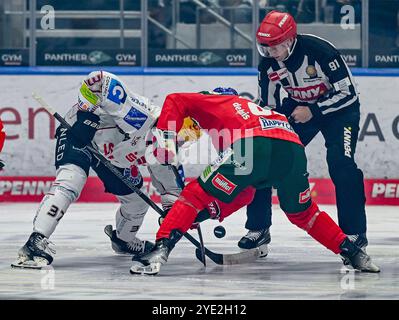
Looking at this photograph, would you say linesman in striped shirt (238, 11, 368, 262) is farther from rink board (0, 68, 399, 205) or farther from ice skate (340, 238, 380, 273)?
rink board (0, 68, 399, 205)

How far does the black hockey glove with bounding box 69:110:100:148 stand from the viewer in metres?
9.05

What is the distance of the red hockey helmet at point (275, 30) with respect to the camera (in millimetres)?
9195

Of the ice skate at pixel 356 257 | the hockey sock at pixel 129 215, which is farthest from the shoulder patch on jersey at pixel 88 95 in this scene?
the ice skate at pixel 356 257

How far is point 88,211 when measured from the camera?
42.4ft

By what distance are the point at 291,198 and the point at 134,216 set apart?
148 centimetres

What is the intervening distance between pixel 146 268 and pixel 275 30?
6.10 ft

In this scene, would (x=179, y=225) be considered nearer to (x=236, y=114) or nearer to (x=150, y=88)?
(x=236, y=114)

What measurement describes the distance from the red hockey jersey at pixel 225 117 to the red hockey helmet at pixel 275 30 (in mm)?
731

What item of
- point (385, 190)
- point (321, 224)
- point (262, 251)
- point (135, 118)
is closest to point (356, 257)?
point (321, 224)

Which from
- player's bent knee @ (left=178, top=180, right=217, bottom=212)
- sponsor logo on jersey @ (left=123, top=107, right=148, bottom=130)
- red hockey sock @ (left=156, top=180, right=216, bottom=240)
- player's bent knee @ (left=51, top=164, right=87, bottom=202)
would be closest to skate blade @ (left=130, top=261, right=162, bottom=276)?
red hockey sock @ (left=156, top=180, right=216, bottom=240)

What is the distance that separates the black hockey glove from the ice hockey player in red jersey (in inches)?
29.3

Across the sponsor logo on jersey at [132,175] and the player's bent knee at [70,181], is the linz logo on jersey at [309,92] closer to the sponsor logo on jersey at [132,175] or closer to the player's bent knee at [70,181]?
the sponsor logo on jersey at [132,175]

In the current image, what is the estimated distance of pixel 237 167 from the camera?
8.34m
